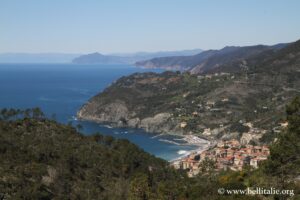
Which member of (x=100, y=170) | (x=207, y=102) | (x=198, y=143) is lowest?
(x=198, y=143)

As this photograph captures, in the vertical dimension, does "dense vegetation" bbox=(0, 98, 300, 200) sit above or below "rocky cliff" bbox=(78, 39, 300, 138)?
above

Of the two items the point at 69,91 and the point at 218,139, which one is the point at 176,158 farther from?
the point at 69,91

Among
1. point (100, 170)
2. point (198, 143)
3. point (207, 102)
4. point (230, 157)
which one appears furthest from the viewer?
point (207, 102)

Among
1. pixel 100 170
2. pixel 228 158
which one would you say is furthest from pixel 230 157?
pixel 100 170

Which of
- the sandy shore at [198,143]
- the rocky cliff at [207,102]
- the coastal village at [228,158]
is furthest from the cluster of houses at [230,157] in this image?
the rocky cliff at [207,102]

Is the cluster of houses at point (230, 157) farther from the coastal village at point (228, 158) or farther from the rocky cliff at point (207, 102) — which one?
the rocky cliff at point (207, 102)

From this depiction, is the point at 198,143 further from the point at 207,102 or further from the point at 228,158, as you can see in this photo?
the point at 207,102

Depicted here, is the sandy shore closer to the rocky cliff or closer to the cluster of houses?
the rocky cliff

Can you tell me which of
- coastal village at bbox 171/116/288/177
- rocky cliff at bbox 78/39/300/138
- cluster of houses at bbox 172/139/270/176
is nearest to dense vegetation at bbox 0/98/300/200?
coastal village at bbox 171/116/288/177

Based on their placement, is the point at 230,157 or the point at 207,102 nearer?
the point at 230,157
